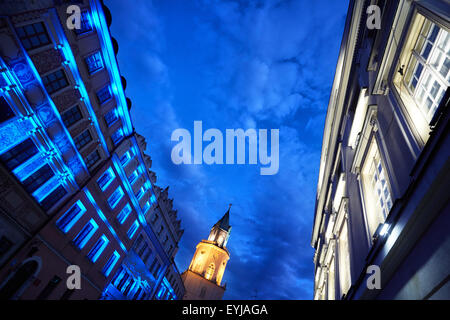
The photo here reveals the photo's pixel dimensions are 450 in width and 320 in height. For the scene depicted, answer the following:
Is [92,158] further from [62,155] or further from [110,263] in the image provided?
[110,263]

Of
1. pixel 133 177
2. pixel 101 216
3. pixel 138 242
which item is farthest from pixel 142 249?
pixel 101 216

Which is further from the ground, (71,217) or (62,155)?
(62,155)

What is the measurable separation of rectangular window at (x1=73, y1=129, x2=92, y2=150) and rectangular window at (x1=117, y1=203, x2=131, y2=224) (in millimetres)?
7781

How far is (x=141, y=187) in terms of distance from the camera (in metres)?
24.3

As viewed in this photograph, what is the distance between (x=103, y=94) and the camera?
17844mm

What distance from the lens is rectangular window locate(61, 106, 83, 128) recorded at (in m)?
14.5

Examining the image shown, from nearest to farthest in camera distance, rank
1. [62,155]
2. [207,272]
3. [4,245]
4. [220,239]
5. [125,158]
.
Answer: [4,245] → [62,155] → [125,158] → [207,272] → [220,239]

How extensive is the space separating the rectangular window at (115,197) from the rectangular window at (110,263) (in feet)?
15.2

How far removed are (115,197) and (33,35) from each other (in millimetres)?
13234

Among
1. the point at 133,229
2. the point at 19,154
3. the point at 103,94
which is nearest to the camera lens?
the point at 19,154

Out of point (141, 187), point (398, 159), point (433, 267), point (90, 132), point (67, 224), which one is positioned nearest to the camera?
point (433, 267)
